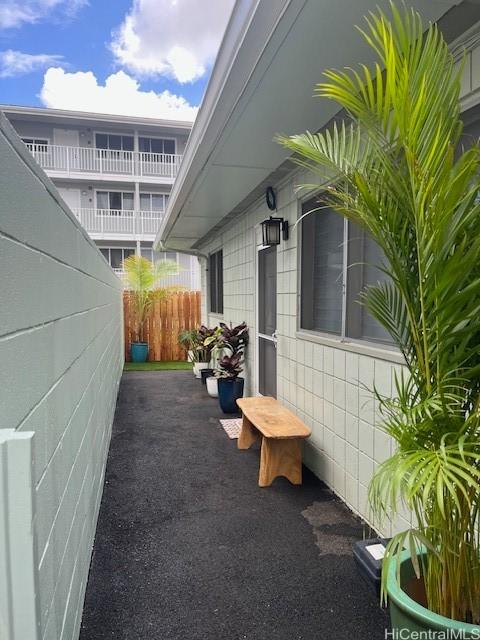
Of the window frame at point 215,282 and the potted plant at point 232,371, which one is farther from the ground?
the window frame at point 215,282

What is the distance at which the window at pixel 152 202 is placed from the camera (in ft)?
53.3

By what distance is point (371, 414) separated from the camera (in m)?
2.68

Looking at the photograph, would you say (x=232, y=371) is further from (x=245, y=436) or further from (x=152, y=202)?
(x=152, y=202)

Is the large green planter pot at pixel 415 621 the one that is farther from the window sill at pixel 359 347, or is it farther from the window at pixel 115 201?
the window at pixel 115 201

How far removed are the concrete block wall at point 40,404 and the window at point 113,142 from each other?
15366 millimetres

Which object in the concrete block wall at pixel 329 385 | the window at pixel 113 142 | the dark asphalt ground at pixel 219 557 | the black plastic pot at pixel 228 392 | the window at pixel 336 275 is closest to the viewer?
the dark asphalt ground at pixel 219 557

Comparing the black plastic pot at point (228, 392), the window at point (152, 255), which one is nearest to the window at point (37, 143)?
the window at point (152, 255)

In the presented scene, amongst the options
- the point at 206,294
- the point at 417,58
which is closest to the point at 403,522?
the point at 417,58

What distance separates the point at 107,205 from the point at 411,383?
52.7 ft

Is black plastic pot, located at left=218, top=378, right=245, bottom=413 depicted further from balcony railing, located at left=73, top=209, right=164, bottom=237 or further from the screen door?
balcony railing, located at left=73, top=209, right=164, bottom=237

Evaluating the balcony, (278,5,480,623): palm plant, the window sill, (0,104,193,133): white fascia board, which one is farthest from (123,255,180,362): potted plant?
(278,5,480,623): palm plant

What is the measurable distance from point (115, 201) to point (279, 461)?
14.8 m

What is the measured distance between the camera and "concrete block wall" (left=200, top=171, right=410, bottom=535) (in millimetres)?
2627

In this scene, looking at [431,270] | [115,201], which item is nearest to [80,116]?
[115,201]
